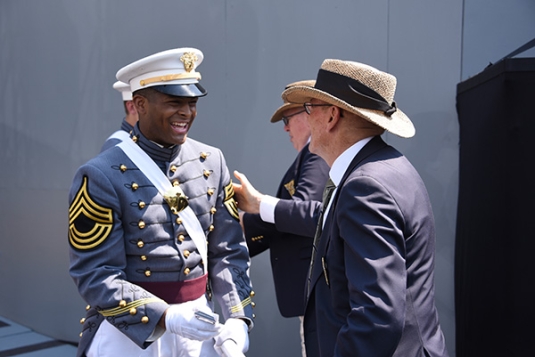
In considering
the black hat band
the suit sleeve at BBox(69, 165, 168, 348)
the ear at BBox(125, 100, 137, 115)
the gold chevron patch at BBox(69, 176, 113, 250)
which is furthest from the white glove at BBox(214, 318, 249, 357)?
the ear at BBox(125, 100, 137, 115)

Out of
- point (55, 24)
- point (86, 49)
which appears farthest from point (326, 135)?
point (55, 24)

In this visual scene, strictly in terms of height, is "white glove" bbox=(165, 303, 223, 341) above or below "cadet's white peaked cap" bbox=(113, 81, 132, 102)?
below

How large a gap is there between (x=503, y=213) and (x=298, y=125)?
118 cm

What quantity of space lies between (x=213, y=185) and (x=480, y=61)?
2.19 meters

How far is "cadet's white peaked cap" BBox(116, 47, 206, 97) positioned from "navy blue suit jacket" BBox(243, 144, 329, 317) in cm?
93

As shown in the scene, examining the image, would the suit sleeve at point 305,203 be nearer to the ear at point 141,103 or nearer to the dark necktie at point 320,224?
the dark necktie at point 320,224

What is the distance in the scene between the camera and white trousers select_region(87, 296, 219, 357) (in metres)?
2.31

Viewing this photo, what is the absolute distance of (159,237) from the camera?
2320mm

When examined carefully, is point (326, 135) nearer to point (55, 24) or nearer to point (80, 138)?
point (80, 138)

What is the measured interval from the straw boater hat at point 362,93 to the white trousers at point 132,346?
1082mm

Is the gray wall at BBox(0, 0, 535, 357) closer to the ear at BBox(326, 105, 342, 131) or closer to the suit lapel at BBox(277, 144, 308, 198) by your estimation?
the suit lapel at BBox(277, 144, 308, 198)

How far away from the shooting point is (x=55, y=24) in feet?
19.0

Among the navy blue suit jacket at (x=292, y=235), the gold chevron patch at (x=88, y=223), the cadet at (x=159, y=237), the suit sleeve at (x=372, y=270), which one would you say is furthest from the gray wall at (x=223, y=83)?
the gold chevron patch at (x=88, y=223)

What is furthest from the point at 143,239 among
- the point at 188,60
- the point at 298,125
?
the point at 298,125
